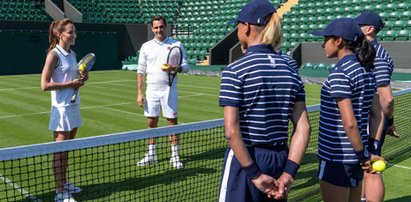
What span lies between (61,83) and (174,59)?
2098 millimetres

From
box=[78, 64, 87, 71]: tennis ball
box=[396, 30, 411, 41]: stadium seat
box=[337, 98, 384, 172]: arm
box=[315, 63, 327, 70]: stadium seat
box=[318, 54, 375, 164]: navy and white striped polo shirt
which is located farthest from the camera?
box=[315, 63, 327, 70]: stadium seat

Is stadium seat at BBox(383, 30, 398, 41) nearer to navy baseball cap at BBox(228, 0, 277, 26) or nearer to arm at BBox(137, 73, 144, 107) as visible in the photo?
arm at BBox(137, 73, 144, 107)

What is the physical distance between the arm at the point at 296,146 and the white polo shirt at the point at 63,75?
3225 mm

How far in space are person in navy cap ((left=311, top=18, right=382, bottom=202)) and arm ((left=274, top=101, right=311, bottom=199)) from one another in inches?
20.7

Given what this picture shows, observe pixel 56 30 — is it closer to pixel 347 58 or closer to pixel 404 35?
pixel 347 58

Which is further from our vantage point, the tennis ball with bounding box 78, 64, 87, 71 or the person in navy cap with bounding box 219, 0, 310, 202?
the tennis ball with bounding box 78, 64, 87, 71

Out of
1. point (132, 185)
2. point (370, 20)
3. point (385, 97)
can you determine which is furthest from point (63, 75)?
point (385, 97)

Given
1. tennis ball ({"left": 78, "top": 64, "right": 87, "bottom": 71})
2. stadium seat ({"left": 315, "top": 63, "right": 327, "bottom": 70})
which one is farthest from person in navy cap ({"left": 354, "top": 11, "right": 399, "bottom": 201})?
stadium seat ({"left": 315, "top": 63, "right": 327, "bottom": 70})

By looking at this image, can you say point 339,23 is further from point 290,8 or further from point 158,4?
point 158,4

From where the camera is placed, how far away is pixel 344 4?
2486 centimetres

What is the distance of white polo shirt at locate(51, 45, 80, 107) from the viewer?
517 cm

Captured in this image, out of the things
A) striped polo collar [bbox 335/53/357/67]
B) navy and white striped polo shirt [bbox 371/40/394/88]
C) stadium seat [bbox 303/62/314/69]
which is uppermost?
striped polo collar [bbox 335/53/357/67]

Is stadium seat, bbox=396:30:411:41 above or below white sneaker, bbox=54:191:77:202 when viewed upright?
above

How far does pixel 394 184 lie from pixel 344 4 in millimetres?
20550
